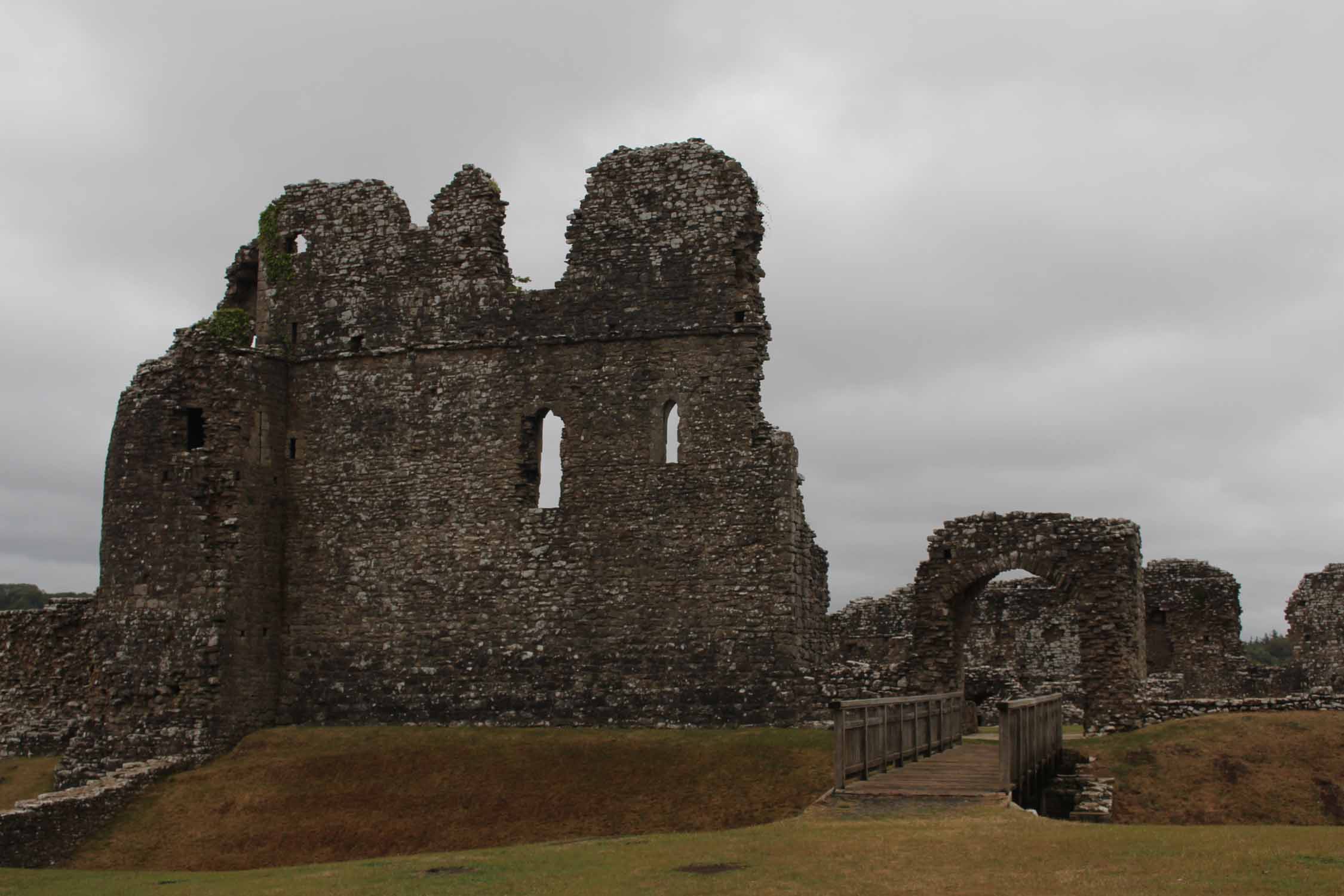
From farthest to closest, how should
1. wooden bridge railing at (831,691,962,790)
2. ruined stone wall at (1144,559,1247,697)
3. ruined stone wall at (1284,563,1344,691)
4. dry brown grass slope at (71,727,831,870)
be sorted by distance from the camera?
ruined stone wall at (1284,563,1344,691) < ruined stone wall at (1144,559,1247,697) < dry brown grass slope at (71,727,831,870) < wooden bridge railing at (831,691,962,790)

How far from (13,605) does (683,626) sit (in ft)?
249

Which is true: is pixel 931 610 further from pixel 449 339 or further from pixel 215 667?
pixel 215 667

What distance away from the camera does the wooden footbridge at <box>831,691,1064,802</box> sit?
1708 cm

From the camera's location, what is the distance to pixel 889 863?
12.9 m

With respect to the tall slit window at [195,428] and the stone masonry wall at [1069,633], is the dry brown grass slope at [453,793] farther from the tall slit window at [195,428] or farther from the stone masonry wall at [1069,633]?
the stone masonry wall at [1069,633]

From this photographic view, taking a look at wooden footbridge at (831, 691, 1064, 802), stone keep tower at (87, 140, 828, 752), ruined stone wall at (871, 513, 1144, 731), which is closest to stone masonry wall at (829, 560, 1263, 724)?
stone keep tower at (87, 140, 828, 752)

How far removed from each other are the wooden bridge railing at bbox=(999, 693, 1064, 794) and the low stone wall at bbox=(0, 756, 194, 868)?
14.9 metres

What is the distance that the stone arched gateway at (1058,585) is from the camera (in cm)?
2547

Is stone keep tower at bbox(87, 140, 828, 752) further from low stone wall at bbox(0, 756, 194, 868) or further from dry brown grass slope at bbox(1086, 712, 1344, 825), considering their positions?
dry brown grass slope at bbox(1086, 712, 1344, 825)

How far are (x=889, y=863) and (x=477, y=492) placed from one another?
15.7 meters

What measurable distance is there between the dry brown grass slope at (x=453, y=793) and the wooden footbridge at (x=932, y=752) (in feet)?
6.58

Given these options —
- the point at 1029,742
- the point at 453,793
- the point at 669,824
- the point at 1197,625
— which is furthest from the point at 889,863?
the point at 1197,625

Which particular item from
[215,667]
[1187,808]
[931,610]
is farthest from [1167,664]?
[215,667]

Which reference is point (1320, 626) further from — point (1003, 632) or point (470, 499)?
point (470, 499)
